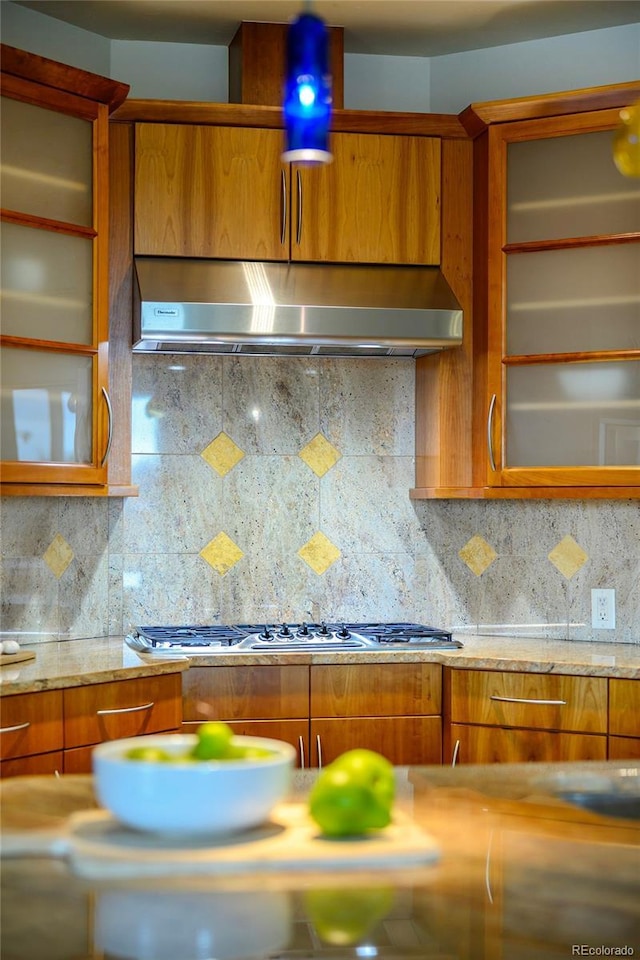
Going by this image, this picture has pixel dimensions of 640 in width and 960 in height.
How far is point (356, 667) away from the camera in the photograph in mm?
3193

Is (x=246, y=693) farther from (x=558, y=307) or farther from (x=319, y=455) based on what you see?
(x=558, y=307)

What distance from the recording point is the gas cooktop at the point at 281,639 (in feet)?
10.4

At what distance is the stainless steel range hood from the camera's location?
3268mm

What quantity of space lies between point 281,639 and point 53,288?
1.26 metres

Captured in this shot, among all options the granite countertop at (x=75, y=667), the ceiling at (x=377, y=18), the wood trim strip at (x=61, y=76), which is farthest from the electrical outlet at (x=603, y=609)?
the wood trim strip at (x=61, y=76)

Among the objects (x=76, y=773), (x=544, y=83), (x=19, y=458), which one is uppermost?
(x=544, y=83)

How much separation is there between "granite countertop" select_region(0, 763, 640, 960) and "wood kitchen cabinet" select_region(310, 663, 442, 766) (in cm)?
196

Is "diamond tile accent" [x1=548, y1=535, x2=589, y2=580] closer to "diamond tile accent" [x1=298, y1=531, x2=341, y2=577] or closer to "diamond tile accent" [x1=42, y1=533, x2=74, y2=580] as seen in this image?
"diamond tile accent" [x1=298, y1=531, x2=341, y2=577]

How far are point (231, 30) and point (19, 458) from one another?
1675 mm

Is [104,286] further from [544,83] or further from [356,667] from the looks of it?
[544,83]

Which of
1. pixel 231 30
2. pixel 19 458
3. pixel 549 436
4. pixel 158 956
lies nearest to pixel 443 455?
pixel 549 436

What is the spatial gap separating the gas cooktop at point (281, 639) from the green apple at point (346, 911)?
2141mm

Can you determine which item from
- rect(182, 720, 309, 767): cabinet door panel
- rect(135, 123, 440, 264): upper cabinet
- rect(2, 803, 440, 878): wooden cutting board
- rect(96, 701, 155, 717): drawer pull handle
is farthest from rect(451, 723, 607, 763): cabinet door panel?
rect(2, 803, 440, 878): wooden cutting board

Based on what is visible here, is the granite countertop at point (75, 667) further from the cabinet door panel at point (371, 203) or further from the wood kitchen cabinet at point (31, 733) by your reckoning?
the cabinet door panel at point (371, 203)
